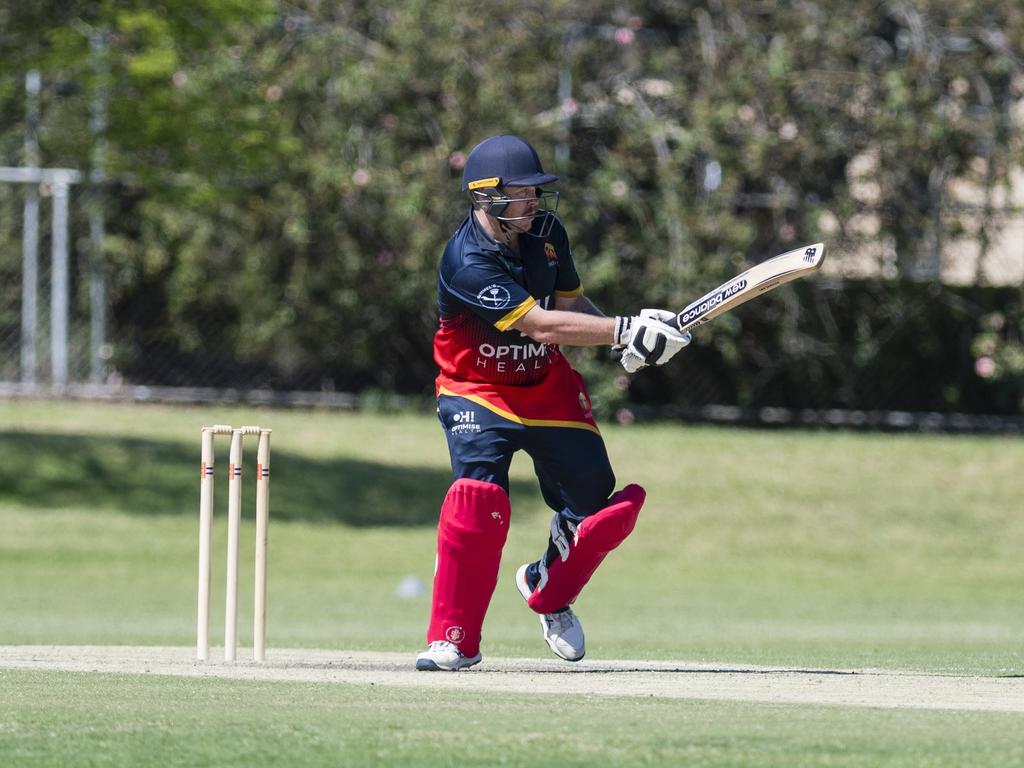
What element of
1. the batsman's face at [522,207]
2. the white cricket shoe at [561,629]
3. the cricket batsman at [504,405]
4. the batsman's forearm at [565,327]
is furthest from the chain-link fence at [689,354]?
the batsman's forearm at [565,327]

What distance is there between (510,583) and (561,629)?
279 inches

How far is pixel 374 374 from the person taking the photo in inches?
762

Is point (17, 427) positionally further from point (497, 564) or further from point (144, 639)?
point (497, 564)

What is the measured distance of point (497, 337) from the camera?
6.93 metres

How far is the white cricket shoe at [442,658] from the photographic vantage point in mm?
6836

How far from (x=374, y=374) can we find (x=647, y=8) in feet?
15.3

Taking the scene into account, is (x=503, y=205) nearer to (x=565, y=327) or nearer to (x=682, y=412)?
(x=565, y=327)

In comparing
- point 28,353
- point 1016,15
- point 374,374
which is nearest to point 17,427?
point 28,353

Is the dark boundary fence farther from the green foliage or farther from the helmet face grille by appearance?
the helmet face grille

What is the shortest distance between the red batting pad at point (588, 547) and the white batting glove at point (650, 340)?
612 mm

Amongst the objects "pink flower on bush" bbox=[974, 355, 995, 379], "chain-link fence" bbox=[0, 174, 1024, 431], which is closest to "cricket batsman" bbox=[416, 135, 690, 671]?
"chain-link fence" bbox=[0, 174, 1024, 431]

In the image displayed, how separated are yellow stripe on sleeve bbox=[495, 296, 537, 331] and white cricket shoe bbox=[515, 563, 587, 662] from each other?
1.04m

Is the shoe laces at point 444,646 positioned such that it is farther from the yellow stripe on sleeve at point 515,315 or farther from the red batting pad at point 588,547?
the yellow stripe on sleeve at point 515,315

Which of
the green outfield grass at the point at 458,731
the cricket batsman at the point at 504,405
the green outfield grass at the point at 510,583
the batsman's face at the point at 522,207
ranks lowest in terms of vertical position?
the green outfield grass at the point at 510,583
